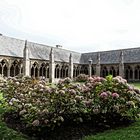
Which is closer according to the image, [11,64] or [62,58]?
[11,64]

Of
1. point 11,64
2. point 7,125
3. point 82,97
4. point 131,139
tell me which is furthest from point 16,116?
point 11,64

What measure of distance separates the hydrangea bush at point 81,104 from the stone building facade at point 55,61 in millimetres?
29129

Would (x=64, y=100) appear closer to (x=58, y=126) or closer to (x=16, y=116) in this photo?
(x=58, y=126)

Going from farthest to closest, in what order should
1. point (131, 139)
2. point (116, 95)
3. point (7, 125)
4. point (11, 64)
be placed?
1. point (11, 64)
2. point (7, 125)
3. point (116, 95)
4. point (131, 139)

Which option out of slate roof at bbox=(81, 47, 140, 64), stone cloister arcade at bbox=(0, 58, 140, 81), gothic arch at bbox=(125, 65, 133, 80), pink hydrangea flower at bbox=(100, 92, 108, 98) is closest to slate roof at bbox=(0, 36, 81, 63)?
stone cloister arcade at bbox=(0, 58, 140, 81)

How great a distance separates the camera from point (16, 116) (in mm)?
11836

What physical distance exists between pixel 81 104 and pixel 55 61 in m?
38.2

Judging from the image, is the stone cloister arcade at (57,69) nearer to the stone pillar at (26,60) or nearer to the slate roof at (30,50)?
the slate roof at (30,50)

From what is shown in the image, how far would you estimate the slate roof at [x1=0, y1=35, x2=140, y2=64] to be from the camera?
4147 cm

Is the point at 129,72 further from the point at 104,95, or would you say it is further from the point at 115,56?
the point at 104,95

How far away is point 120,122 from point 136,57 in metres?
40.8

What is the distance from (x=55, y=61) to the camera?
48.4 meters

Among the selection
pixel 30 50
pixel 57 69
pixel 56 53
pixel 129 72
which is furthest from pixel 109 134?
pixel 129 72

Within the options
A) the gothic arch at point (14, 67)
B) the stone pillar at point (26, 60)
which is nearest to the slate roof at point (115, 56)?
the stone pillar at point (26, 60)
